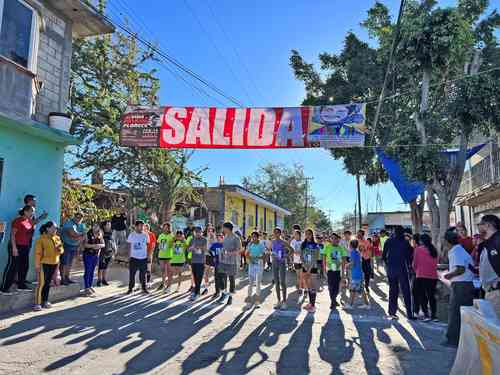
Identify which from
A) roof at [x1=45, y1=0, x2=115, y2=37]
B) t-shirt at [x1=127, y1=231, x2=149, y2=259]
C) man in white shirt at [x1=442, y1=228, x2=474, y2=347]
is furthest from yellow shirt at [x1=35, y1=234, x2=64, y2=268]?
man in white shirt at [x1=442, y1=228, x2=474, y2=347]

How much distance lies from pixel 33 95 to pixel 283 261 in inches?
264

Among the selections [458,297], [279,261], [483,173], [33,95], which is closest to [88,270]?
[33,95]

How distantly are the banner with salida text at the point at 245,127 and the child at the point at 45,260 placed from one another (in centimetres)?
459

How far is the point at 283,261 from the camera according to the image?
346 inches

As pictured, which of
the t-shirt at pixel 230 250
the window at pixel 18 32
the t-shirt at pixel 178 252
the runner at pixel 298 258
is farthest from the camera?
the t-shirt at pixel 178 252

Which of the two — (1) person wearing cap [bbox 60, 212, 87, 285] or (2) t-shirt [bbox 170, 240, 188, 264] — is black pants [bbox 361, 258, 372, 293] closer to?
(2) t-shirt [bbox 170, 240, 188, 264]

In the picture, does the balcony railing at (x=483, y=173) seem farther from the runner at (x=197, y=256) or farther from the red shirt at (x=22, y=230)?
the red shirt at (x=22, y=230)

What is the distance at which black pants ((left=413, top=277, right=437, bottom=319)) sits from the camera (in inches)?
299

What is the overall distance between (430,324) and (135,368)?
5307 mm

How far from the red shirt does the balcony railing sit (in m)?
15.4

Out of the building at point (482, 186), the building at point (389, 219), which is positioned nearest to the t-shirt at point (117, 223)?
the building at point (482, 186)

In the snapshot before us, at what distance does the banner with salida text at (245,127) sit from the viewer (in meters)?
10.9

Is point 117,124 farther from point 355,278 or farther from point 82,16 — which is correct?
point 355,278

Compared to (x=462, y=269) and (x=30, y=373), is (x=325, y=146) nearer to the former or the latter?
(x=462, y=269)
